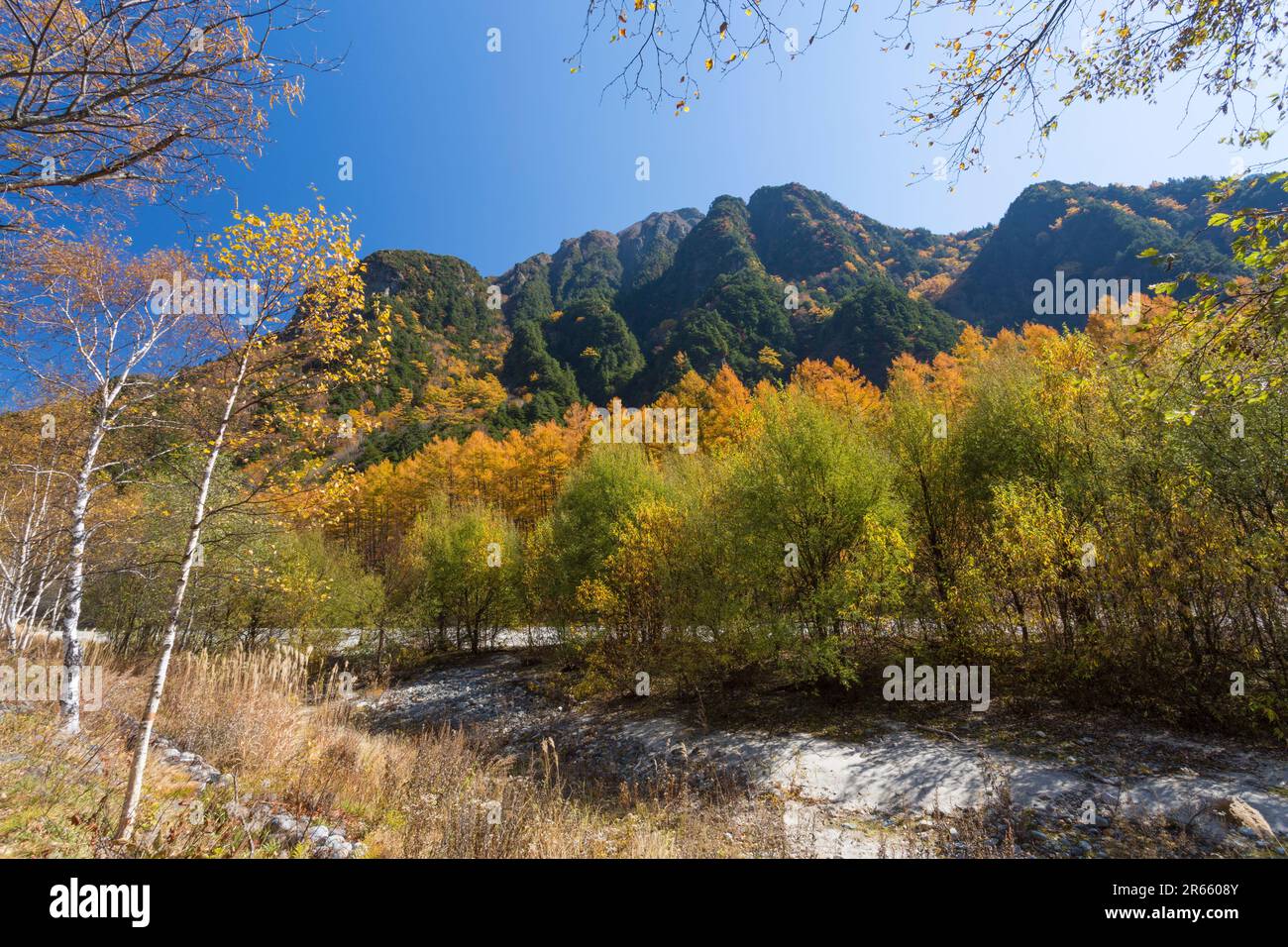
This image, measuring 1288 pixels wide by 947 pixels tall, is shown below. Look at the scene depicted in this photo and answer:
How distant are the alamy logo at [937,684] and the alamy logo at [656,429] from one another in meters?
12.3

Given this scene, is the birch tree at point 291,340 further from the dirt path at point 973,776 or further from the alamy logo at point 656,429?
the alamy logo at point 656,429

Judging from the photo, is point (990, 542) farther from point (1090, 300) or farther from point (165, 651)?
point (1090, 300)

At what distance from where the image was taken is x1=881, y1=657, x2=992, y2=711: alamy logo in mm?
11234

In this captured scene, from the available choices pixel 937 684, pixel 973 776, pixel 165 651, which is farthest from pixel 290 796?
pixel 937 684

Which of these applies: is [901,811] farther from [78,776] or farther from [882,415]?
[882,415]

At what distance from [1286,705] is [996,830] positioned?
565 cm

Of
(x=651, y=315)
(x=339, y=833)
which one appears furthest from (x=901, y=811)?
(x=651, y=315)

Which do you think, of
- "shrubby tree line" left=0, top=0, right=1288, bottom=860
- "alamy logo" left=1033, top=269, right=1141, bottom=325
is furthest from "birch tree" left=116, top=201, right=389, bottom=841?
"alamy logo" left=1033, top=269, right=1141, bottom=325

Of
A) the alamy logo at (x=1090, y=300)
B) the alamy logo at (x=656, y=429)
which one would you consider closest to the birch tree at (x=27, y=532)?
the alamy logo at (x=1090, y=300)

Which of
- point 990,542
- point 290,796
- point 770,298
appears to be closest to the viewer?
point 290,796

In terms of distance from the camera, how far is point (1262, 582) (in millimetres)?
7762

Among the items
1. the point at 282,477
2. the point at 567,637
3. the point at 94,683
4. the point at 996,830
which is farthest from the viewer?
the point at 567,637
